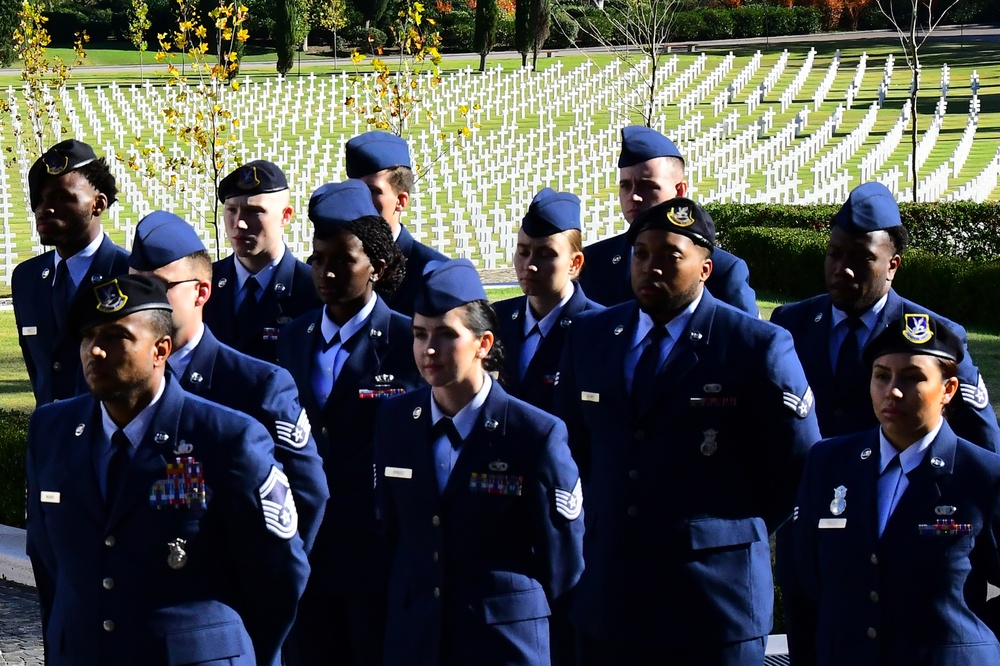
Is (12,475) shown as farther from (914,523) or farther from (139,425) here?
(914,523)

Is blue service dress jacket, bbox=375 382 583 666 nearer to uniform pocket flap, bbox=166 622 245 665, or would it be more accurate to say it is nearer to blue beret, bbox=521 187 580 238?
uniform pocket flap, bbox=166 622 245 665

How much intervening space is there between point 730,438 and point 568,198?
1.56 meters

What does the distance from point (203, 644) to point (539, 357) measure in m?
2.39

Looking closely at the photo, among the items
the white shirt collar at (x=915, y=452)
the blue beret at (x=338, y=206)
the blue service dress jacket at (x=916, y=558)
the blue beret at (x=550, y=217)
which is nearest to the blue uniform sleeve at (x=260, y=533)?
the blue beret at (x=338, y=206)

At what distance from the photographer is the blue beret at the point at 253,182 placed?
6.16m

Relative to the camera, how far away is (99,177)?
20.6 feet

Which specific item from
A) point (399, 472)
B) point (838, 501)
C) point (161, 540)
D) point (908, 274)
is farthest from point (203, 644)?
point (908, 274)

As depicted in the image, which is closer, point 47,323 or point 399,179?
point 47,323

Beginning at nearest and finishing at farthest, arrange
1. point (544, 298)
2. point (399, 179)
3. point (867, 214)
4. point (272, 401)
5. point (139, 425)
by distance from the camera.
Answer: point (139, 425) < point (272, 401) < point (867, 214) < point (544, 298) < point (399, 179)

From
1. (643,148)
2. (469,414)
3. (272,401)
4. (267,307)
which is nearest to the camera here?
(469,414)

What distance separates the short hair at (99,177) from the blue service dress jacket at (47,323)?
240 millimetres

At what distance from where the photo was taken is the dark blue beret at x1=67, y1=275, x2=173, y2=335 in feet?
12.6

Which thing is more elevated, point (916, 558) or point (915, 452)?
point (915, 452)

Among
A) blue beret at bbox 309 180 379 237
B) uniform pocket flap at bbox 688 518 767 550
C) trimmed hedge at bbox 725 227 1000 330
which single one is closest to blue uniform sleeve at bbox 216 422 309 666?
uniform pocket flap at bbox 688 518 767 550
